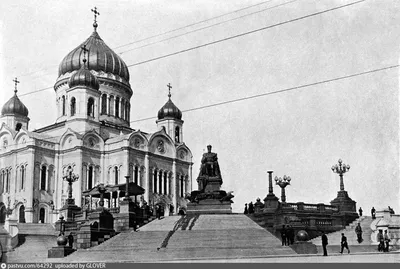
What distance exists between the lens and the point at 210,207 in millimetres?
39844

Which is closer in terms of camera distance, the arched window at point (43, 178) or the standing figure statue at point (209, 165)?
the standing figure statue at point (209, 165)

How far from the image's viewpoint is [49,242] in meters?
37.4

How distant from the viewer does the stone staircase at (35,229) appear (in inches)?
1565

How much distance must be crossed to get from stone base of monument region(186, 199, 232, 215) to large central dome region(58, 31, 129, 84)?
91.8ft

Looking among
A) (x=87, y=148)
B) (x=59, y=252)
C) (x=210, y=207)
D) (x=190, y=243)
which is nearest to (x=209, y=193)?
(x=210, y=207)

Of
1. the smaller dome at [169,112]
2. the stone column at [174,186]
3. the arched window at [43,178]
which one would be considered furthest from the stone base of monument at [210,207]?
the smaller dome at [169,112]

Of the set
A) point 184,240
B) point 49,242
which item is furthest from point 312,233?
point 49,242

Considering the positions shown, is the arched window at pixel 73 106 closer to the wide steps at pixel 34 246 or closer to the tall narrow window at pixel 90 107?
the tall narrow window at pixel 90 107

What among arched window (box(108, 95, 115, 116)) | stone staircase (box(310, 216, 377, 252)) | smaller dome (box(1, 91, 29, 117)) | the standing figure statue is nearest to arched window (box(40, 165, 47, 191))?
smaller dome (box(1, 91, 29, 117))

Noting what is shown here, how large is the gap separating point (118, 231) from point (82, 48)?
30403mm

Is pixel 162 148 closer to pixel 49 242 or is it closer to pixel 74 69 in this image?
pixel 74 69

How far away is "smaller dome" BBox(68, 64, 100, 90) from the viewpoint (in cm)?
5709

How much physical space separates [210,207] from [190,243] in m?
12.6

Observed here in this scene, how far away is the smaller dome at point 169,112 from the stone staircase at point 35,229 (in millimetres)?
27889
